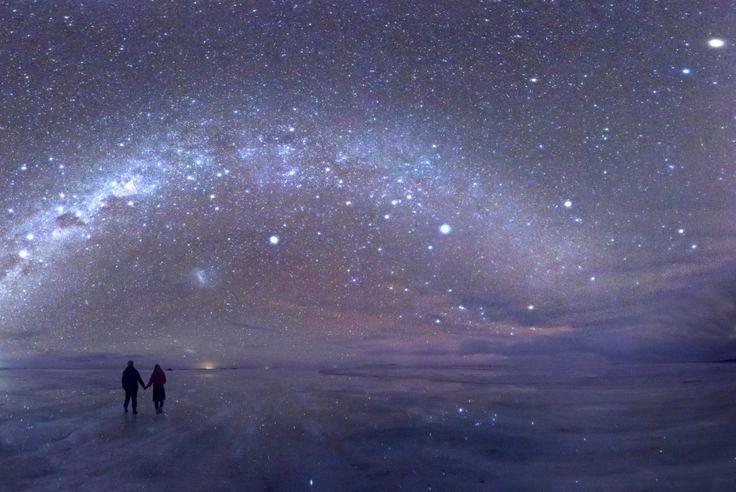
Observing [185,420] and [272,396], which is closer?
[185,420]

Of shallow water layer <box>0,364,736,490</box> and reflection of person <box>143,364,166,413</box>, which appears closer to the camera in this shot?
shallow water layer <box>0,364,736,490</box>

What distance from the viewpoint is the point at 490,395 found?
20734 mm

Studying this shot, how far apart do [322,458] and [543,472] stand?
2827mm

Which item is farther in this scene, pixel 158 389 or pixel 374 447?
pixel 158 389

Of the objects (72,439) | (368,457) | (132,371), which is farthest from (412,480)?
(132,371)

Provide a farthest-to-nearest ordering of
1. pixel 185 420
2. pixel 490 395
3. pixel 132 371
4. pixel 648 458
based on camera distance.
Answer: pixel 490 395 < pixel 132 371 < pixel 185 420 < pixel 648 458

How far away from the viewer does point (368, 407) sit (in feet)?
53.3

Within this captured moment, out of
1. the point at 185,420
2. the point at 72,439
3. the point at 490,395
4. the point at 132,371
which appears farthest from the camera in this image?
the point at 490,395

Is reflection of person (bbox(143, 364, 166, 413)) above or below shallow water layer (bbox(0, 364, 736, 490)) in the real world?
above

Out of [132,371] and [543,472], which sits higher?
[132,371]

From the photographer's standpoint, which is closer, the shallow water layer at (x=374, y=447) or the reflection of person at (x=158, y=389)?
the shallow water layer at (x=374, y=447)

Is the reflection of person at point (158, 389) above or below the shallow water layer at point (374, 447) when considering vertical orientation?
above

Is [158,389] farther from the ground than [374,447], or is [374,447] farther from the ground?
[158,389]

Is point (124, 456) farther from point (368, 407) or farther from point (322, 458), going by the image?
point (368, 407)
